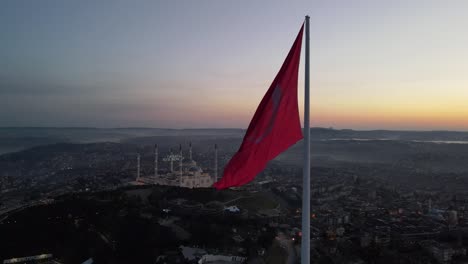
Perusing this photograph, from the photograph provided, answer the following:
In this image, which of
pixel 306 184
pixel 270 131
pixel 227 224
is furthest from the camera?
pixel 227 224

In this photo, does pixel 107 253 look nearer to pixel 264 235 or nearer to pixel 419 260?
pixel 264 235

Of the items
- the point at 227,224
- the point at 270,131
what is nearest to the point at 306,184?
the point at 270,131

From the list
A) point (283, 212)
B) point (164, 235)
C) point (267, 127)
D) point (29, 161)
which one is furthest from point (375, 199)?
point (29, 161)

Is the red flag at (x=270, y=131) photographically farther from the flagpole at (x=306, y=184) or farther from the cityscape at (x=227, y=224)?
the cityscape at (x=227, y=224)

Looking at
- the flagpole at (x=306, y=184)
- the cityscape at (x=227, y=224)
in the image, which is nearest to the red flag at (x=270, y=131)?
the flagpole at (x=306, y=184)

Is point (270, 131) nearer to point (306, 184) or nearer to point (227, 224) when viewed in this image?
point (306, 184)

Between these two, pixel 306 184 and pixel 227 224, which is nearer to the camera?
pixel 306 184

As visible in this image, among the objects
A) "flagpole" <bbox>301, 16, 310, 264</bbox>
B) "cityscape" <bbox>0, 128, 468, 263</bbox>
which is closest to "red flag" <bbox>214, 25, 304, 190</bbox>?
"flagpole" <bbox>301, 16, 310, 264</bbox>

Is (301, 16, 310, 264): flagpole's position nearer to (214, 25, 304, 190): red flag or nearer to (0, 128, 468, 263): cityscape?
(214, 25, 304, 190): red flag
